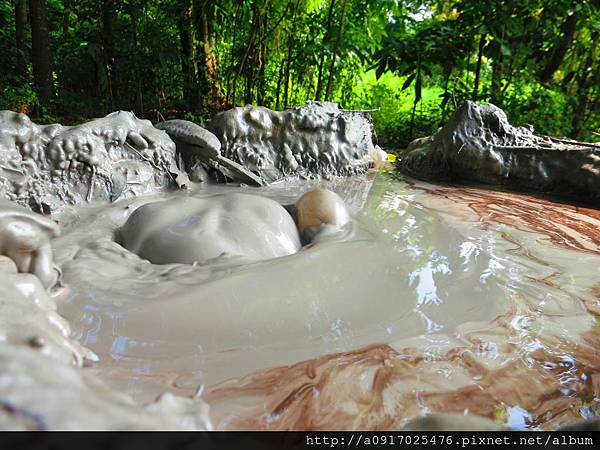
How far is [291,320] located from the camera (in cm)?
166

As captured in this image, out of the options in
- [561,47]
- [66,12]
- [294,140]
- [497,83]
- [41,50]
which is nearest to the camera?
[294,140]

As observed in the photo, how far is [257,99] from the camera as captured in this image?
6.70 metres

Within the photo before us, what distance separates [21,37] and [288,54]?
3.99 metres

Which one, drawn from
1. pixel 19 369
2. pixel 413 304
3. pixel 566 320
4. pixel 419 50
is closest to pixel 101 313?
pixel 19 369

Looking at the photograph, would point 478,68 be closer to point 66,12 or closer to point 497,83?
point 497,83

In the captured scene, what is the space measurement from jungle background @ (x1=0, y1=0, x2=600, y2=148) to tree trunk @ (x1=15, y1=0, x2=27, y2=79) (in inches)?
0.9

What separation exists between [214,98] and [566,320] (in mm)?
5942

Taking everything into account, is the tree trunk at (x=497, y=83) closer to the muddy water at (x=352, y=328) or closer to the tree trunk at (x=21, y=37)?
the muddy water at (x=352, y=328)

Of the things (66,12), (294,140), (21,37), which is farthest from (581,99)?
(21,37)

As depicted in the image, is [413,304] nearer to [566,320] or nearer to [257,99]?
[566,320]

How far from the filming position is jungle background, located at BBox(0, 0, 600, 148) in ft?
19.2

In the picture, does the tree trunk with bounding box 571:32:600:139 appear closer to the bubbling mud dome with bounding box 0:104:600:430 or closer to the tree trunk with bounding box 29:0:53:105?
the bubbling mud dome with bounding box 0:104:600:430

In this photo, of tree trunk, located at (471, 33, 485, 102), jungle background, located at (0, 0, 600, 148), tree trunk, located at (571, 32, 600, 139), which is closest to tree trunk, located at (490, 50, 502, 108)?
jungle background, located at (0, 0, 600, 148)

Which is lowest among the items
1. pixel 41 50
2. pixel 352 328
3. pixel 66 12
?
pixel 352 328
